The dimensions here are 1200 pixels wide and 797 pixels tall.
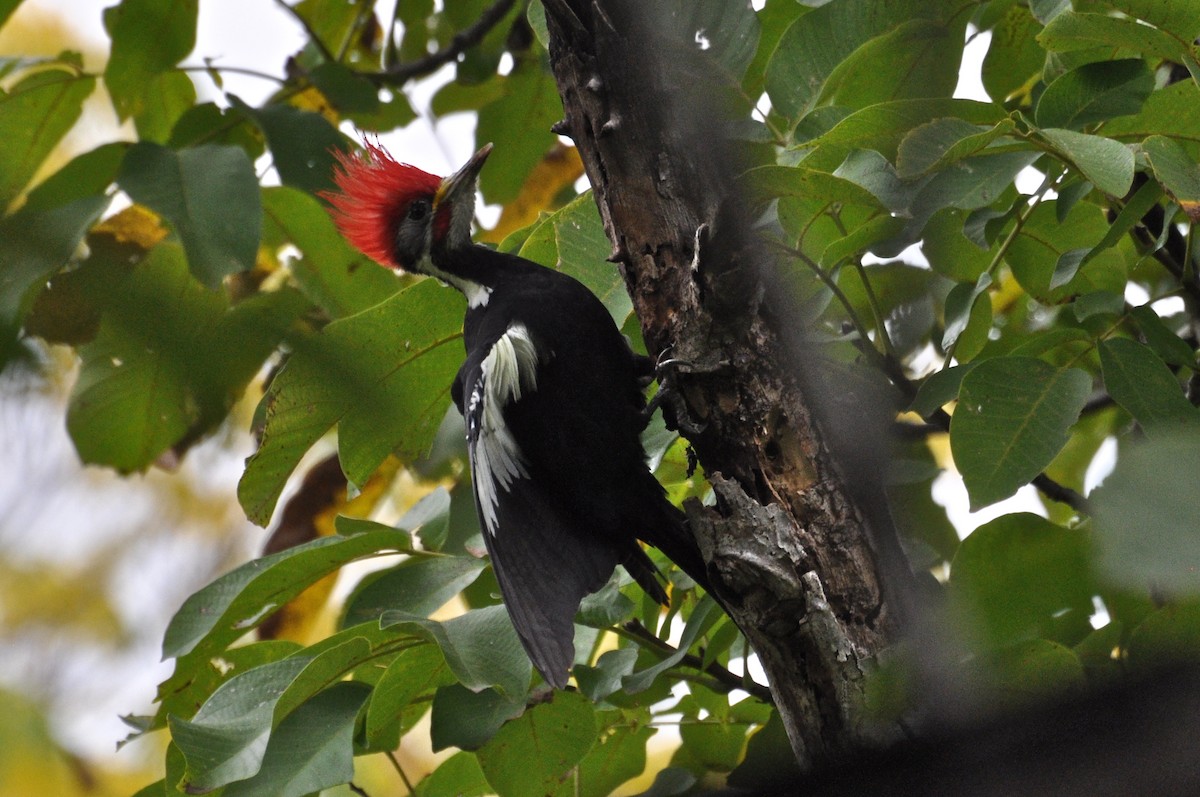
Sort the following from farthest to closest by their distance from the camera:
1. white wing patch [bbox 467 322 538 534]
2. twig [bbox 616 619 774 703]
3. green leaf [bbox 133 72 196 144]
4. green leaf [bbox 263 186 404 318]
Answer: green leaf [bbox 133 72 196 144]
green leaf [bbox 263 186 404 318]
white wing patch [bbox 467 322 538 534]
twig [bbox 616 619 774 703]

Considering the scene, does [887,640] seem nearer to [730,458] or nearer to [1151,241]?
[730,458]

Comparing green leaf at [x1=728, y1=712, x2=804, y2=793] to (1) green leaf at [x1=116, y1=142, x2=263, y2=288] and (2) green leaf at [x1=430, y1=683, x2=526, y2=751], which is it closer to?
(2) green leaf at [x1=430, y1=683, x2=526, y2=751]

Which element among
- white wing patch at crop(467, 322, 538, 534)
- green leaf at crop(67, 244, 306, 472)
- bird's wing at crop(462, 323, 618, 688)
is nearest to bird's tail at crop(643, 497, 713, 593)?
bird's wing at crop(462, 323, 618, 688)

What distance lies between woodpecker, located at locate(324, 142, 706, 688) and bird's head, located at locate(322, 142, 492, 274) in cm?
37

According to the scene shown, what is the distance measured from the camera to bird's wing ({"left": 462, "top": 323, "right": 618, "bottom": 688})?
99.3 inches

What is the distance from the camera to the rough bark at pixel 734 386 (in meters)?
1.89

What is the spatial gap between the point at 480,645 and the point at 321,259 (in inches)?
61.8

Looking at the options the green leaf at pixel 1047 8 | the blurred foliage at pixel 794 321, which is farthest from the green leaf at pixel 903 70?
the green leaf at pixel 1047 8

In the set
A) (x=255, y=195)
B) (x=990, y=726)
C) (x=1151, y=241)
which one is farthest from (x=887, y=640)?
(x=255, y=195)

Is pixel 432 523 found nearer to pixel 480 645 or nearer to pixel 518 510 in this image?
pixel 518 510

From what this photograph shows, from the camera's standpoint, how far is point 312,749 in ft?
7.00

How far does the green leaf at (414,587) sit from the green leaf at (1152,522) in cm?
189

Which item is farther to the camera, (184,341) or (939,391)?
(939,391)

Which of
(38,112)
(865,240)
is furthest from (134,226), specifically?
(865,240)
